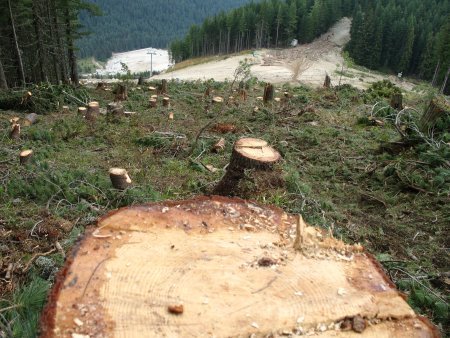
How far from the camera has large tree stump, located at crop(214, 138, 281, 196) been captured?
4.38 meters

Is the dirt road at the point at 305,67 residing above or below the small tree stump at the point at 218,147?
below

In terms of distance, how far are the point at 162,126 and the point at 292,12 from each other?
171ft

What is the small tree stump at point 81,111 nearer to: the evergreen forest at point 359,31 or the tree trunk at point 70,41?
the tree trunk at point 70,41

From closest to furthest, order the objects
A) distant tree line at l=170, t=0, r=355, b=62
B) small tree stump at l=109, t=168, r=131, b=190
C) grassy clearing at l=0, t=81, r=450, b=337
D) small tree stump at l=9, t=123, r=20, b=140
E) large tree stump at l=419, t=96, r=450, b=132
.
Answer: grassy clearing at l=0, t=81, r=450, b=337 → small tree stump at l=109, t=168, r=131, b=190 → large tree stump at l=419, t=96, r=450, b=132 → small tree stump at l=9, t=123, r=20, b=140 → distant tree line at l=170, t=0, r=355, b=62

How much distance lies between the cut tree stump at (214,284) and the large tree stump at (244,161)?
5.83 ft

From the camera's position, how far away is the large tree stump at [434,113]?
7145mm

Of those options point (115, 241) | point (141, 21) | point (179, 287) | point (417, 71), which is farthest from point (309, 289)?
point (141, 21)

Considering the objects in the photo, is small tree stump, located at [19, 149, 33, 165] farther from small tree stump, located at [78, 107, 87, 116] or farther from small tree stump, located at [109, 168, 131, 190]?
small tree stump, located at [78, 107, 87, 116]

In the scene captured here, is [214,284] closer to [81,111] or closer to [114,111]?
[114,111]

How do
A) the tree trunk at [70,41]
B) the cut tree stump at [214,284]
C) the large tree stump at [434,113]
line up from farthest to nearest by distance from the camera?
the tree trunk at [70,41], the large tree stump at [434,113], the cut tree stump at [214,284]

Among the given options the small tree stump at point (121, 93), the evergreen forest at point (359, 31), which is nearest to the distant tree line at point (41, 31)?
the small tree stump at point (121, 93)

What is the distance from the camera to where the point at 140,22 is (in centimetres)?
16225

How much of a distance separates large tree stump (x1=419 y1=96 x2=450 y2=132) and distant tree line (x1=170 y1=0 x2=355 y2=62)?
52.2m

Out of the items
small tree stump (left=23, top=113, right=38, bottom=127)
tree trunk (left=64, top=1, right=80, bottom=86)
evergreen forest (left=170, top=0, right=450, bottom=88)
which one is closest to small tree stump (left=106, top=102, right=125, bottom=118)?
small tree stump (left=23, top=113, right=38, bottom=127)
